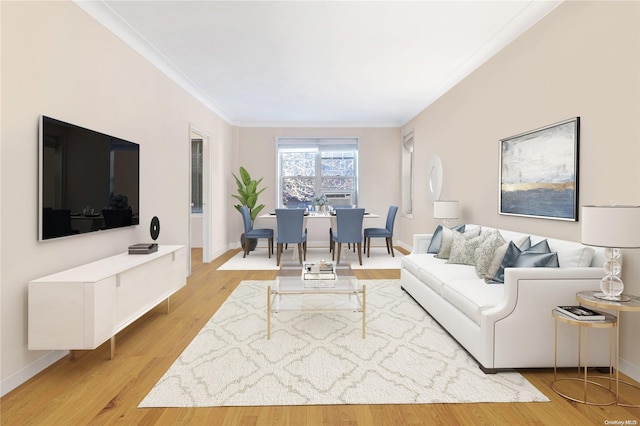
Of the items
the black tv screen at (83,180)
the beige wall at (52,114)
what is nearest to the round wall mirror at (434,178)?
the beige wall at (52,114)

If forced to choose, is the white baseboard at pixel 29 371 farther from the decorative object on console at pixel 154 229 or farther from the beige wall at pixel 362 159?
the beige wall at pixel 362 159

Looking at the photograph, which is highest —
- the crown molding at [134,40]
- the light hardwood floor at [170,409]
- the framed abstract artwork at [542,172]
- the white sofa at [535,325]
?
the crown molding at [134,40]

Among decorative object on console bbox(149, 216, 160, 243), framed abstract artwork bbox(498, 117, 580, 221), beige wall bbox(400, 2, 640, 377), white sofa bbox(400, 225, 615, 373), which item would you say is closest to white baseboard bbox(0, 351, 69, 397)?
decorative object on console bbox(149, 216, 160, 243)

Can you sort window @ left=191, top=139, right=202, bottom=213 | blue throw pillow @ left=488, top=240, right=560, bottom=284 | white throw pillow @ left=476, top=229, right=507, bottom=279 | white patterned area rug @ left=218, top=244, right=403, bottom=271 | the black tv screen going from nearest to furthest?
the black tv screen
blue throw pillow @ left=488, top=240, right=560, bottom=284
white throw pillow @ left=476, top=229, right=507, bottom=279
white patterned area rug @ left=218, top=244, right=403, bottom=271
window @ left=191, top=139, right=202, bottom=213

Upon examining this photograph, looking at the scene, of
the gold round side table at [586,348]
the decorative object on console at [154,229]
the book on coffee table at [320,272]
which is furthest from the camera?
the decorative object on console at [154,229]

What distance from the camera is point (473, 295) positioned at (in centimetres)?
268

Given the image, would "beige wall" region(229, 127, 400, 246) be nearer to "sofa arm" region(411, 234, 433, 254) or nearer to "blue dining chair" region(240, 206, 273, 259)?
"blue dining chair" region(240, 206, 273, 259)

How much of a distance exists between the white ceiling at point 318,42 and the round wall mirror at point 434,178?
1021 mm

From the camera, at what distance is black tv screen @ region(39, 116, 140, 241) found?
247cm

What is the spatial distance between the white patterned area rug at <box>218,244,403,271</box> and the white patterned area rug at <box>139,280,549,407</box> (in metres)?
2.38


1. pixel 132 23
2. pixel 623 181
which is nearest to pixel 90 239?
pixel 132 23

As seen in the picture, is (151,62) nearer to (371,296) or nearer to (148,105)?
(148,105)

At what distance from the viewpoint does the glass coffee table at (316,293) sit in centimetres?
302

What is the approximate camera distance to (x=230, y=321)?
3430 millimetres
